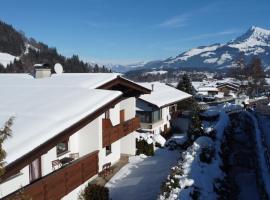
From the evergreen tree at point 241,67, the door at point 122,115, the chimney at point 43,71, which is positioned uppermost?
the evergreen tree at point 241,67

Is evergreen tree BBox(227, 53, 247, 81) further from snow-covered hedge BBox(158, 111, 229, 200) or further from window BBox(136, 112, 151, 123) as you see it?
snow-covered hedge BBox(158, 111, 229, 200)

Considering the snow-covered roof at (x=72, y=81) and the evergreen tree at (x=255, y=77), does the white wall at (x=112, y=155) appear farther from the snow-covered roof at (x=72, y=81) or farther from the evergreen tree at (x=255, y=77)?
the evergreen tree at (x=255, y=77)

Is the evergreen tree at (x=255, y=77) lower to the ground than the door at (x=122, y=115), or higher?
higher

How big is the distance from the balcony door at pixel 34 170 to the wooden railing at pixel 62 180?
36.8 inches

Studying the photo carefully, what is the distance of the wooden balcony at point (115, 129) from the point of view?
1913cm

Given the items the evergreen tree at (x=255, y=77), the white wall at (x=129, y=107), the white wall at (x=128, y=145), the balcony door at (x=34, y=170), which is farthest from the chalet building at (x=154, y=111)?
the evergreen tree at (x=255, y=77)

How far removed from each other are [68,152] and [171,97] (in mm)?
28410

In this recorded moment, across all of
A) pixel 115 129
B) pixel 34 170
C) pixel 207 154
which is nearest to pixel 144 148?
pixel 115 129

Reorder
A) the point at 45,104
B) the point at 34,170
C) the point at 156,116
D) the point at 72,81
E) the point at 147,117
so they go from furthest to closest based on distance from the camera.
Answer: the point at 156,116 → the point at 147,117 → the point at 72,81 → the point at 45,104 → the point at 34,170

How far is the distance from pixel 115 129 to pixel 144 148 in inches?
233

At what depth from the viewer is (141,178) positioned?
19.3 meters

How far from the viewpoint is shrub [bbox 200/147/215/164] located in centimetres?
1933

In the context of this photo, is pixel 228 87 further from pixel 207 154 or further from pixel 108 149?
pixel 207 154

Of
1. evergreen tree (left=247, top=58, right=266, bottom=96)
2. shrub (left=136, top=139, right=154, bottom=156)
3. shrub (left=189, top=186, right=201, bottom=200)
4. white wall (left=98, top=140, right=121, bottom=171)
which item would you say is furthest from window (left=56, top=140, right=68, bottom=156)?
evergreen tree (left=247, top=58, right=266, bottom=96)
